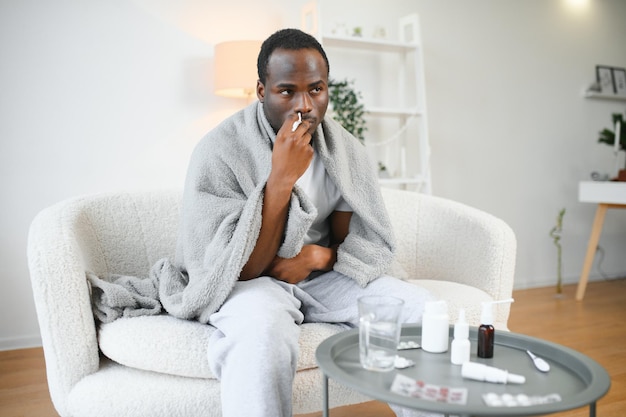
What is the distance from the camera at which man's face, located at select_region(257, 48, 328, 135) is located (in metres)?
1.37

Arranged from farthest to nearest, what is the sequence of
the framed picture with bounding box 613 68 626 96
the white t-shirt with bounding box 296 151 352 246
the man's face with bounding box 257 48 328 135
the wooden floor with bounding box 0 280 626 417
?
the framed picture with bounding box 613 68 626 96 < the wooden floor with bounding box 0 280 626 417 < the white t-shirt with bounding box 296 151 352 246 < the man's face with bounding box 257 48 328 135

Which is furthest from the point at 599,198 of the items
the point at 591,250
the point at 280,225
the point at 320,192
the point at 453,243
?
the point at 280,225

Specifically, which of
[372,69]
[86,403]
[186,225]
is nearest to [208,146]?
[186,225]

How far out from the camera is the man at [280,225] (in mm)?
1251

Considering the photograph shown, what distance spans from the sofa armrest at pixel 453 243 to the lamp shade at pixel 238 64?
96 cm

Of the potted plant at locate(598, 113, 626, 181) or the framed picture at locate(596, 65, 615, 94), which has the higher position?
the framed picture at locate(596, 65, 615, 94)

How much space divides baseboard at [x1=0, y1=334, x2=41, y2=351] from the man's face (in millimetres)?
1809

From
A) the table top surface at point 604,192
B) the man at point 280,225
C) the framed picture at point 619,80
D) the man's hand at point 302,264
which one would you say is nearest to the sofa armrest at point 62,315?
the man at point 280,225

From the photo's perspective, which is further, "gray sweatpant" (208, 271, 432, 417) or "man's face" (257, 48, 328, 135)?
"man's face" (257, 48, 328, 135)

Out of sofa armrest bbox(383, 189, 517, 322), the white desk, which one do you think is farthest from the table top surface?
sofa armrest bbox(383, 189, 517, 322)

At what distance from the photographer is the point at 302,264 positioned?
146 cm

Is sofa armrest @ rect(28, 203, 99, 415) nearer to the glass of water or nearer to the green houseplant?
the glass of water

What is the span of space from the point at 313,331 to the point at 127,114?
177 cm

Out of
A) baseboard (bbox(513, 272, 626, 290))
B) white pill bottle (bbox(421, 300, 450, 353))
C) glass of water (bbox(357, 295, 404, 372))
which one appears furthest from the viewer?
baseboard (bbox(513, 272, 626, 290))
